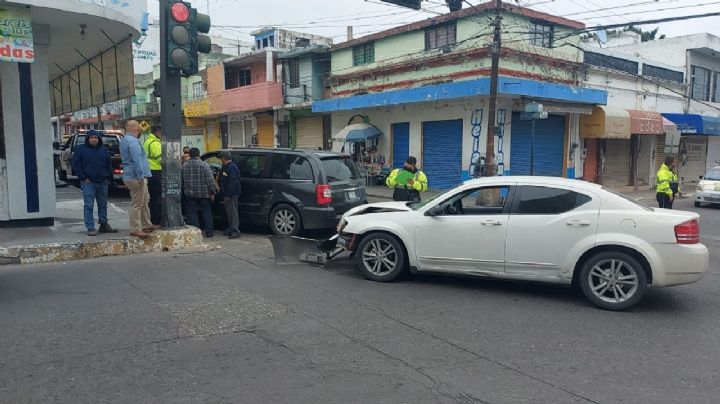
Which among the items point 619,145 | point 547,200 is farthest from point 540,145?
point 547,200

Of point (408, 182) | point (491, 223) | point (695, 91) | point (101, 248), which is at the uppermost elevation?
point (695, 91)

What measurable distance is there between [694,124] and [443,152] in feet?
44.6

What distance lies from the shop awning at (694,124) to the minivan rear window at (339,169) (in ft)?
72.3

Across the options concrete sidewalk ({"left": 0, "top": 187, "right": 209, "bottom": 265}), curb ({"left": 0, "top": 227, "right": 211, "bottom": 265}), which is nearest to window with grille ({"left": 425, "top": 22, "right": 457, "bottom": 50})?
curb ({"left": 0, "top": 227, "right": 211, "bottom": 265})

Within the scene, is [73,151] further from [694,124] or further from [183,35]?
[694,124]

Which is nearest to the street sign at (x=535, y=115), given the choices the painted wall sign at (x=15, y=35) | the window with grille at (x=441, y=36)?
the window with grille at (x=441, y=36)

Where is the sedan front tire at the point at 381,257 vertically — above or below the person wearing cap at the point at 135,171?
below

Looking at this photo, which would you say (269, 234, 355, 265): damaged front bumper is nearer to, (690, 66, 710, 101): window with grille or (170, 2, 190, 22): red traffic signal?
(170, 2, 190, 22): red traffic signal

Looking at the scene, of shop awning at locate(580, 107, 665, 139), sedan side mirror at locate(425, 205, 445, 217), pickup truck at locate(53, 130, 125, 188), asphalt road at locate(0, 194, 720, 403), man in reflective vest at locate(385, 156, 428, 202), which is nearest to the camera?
asphalt road at locate(0, 194, 720, 403)

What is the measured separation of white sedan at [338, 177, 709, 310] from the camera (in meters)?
5.75

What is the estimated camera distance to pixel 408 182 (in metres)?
9.93

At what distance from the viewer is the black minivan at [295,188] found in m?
10.0

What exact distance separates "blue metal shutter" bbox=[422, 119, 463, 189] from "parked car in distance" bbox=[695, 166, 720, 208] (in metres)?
8.19

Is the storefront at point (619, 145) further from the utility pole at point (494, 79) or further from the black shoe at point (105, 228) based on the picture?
the black shoe at point (105, 228)
